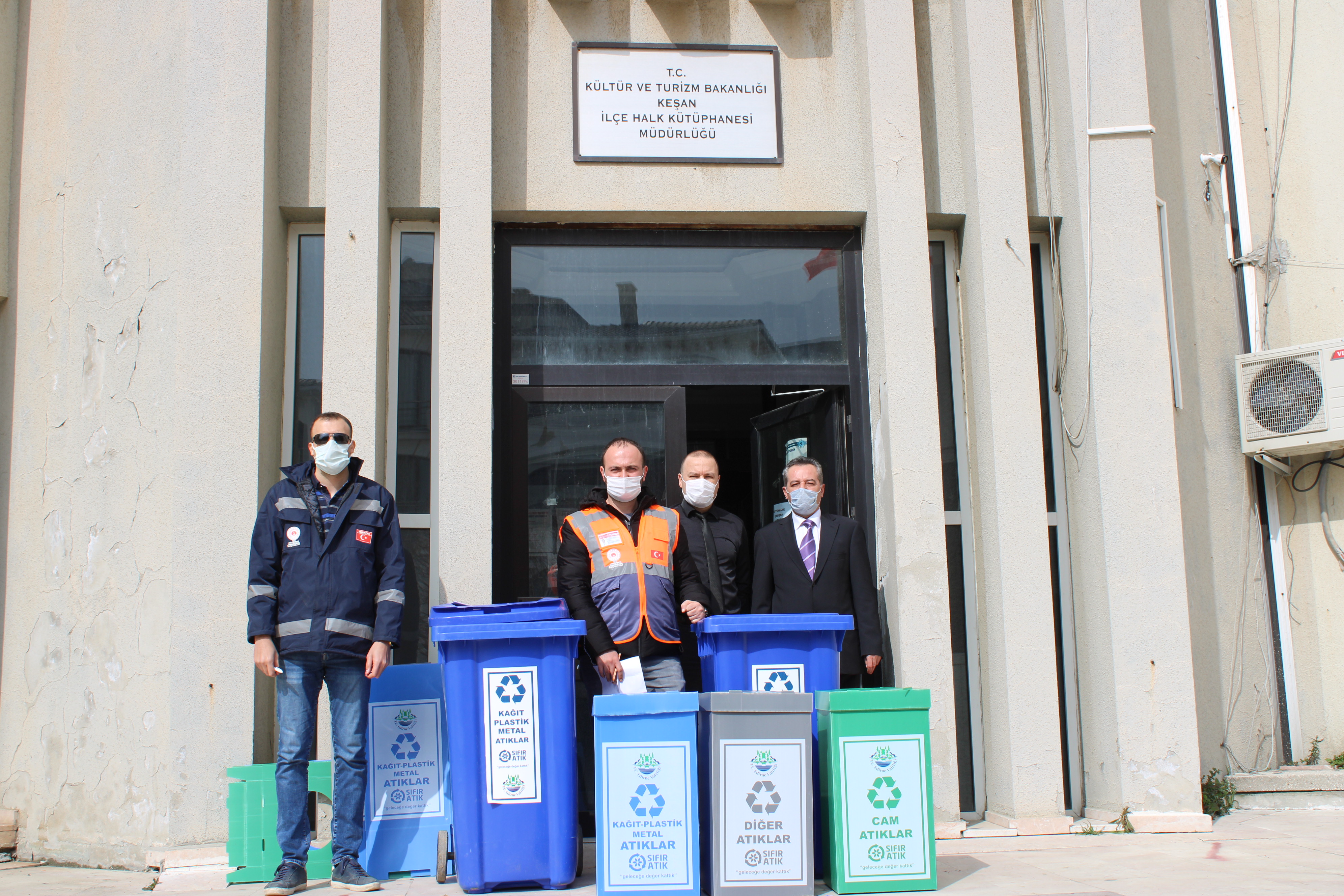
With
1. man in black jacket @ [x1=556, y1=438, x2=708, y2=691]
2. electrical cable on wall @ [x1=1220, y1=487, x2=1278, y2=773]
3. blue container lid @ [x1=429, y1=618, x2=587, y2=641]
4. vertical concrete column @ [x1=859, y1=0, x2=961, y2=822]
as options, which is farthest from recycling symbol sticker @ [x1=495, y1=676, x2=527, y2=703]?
electrical cable on wall @ [x1=1220, y1=487, x2=1278, y2=773]

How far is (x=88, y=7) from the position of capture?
20.0ft

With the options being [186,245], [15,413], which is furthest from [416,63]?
[15,413]

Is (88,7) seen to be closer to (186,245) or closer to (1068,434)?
(186,245)

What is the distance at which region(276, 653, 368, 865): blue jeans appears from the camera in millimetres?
4457

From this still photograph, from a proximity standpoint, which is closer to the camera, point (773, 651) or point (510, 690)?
point (510, 690)

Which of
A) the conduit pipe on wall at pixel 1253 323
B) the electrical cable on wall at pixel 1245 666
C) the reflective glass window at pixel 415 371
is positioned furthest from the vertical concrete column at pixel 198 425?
the conduit pipe on wall at pixel 1253 323

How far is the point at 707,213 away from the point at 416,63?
1.87 metres

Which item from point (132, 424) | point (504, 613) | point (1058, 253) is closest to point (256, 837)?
point (504, 613)

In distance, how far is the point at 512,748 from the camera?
173 inches

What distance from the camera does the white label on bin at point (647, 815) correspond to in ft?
13.2

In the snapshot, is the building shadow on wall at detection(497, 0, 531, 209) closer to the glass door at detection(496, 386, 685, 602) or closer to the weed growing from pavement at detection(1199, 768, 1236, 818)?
the glass door at detection(496, 386, 685, 602)

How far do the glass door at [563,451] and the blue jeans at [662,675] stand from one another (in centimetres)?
120

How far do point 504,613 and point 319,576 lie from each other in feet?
2.64

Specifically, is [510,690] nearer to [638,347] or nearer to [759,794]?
[759,794]
